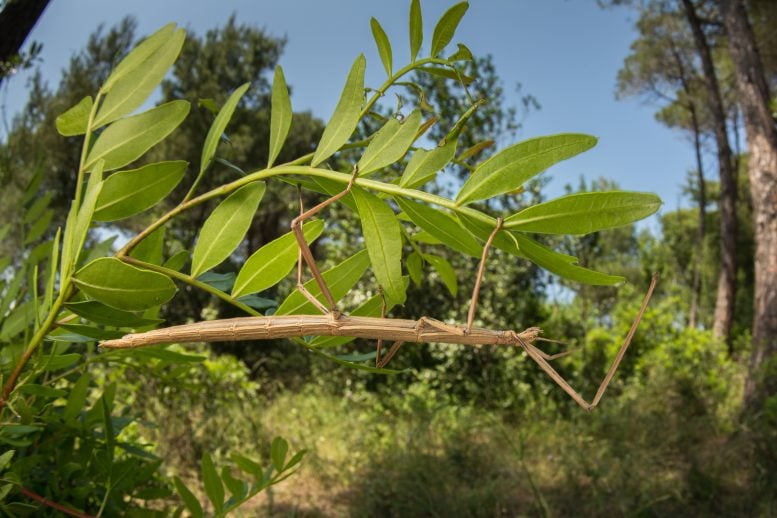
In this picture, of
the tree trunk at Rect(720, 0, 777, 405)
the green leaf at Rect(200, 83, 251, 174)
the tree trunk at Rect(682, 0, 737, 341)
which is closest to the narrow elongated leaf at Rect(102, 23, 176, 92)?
the green leaf at Rect(200, 83, 251, 174)

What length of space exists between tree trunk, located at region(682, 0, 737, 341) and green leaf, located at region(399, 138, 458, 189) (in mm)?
10334

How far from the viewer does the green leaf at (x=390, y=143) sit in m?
0.68

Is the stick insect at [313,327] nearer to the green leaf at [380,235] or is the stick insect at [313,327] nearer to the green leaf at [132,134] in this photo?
the green leaf at [380,235]

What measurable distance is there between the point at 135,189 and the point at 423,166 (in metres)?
0.36

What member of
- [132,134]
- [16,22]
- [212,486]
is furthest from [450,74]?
[16,22]

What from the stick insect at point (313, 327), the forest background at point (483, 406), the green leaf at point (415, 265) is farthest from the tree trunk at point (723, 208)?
the stick insect at point (313, 327)

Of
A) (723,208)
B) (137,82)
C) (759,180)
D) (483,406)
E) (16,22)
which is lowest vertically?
Result: (483,406)

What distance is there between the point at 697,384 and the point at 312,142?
1058cm

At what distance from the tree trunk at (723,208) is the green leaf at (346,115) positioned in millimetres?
10351

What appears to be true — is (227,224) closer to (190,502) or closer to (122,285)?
(122,285)

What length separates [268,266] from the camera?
0.75 meters

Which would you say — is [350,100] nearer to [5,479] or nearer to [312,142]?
[5,479]

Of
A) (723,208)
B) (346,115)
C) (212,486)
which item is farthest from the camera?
(723,208)

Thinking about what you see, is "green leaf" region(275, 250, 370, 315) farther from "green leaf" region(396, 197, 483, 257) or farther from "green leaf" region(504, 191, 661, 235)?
"green leaf" region(504, 191, 661, 235)
